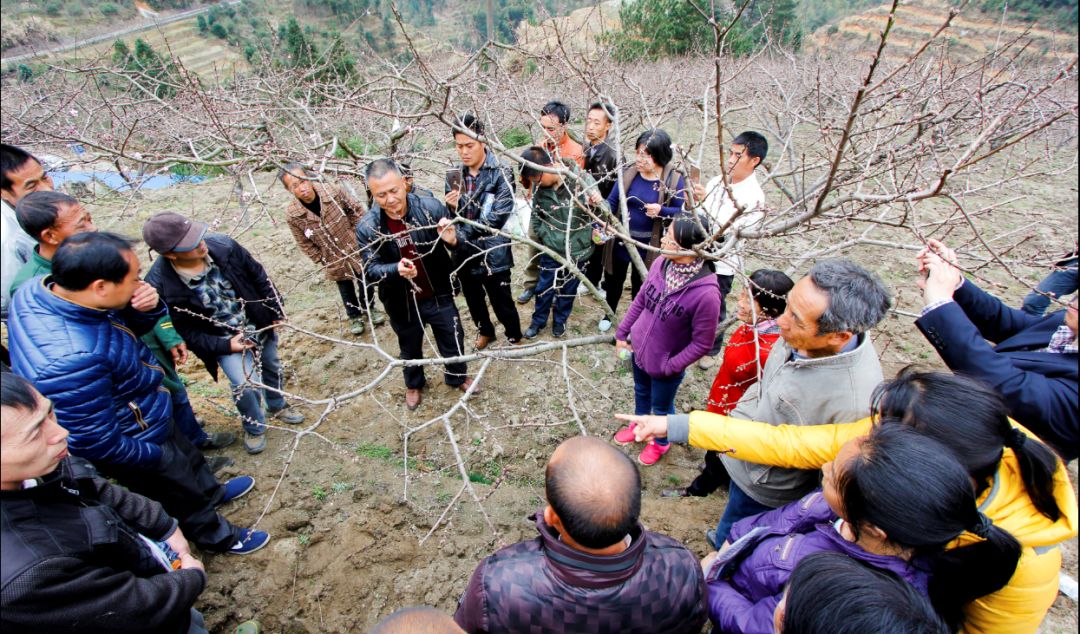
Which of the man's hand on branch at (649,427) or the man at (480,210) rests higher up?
the man at (480,210)

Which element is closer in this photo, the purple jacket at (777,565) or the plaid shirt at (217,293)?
the purple jacket at (777,565)

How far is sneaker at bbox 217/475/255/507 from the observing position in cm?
311

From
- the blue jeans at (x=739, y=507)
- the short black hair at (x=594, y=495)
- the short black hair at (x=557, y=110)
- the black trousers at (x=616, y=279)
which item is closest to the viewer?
the short black hair at (x=594, y=495)

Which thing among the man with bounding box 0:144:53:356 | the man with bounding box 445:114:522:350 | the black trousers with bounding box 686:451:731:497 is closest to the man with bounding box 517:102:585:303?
the man with bounding box 445:114:522:350

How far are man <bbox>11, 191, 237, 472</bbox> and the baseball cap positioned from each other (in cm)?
Answer: 34

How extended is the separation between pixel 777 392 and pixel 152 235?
331cm

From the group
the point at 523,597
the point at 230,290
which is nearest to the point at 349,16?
the point at 230,290

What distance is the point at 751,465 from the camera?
2227 mm

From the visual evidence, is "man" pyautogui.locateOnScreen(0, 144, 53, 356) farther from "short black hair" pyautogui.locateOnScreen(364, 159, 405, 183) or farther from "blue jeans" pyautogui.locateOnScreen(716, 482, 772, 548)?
"blue jeans" pyautogui.locateOnScreen(716, 482, 772, 548)

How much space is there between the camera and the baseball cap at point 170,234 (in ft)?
8.75

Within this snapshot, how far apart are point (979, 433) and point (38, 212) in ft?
13.9

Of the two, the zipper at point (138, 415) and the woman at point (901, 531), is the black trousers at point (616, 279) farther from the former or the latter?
the zipper at point (138, 415)

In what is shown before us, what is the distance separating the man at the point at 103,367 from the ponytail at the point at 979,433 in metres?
3.21

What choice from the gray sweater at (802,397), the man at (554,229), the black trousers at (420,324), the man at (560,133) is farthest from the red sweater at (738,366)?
the black trousers at (420,324)
